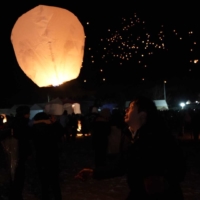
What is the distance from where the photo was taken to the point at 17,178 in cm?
807

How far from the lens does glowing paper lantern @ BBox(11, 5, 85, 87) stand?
8.13 metres

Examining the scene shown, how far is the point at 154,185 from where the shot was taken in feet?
10.1

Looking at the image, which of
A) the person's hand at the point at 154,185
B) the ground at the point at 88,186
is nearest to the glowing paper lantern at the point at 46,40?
the ground at the point at 88,186

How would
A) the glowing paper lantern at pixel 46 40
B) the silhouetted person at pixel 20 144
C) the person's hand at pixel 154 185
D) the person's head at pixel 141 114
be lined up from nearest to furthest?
the person's hand at pixel 154 185 < the person's head at pixel 141 114 < the silhouetted person at pixel 20 144 < the glowing paper lantern at pixel 46 40

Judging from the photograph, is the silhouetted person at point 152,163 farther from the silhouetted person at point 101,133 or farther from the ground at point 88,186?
the silhouetted person at point 101,133

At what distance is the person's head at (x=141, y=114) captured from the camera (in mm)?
3379

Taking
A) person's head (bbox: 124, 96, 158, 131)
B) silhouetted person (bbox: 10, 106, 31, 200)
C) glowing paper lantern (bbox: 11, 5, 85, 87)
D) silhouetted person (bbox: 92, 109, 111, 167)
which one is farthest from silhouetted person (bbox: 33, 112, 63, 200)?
person's head (bbox: 124, 96, 158, 131)

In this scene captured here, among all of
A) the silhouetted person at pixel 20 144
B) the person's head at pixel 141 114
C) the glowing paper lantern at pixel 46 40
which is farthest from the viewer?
the glowing paper lantern at pixel 46 40

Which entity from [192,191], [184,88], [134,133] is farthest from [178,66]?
[184,88]

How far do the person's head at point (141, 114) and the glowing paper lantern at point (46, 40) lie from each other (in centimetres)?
485

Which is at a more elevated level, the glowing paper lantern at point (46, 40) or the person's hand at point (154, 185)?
the glowing paper lantern at point (46, 40)

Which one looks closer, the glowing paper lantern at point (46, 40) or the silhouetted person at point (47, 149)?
the silhouetted person at point (47, 149)

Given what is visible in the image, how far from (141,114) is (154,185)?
0.57 m

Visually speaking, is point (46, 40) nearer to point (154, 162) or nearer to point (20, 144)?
point (20, 144)
